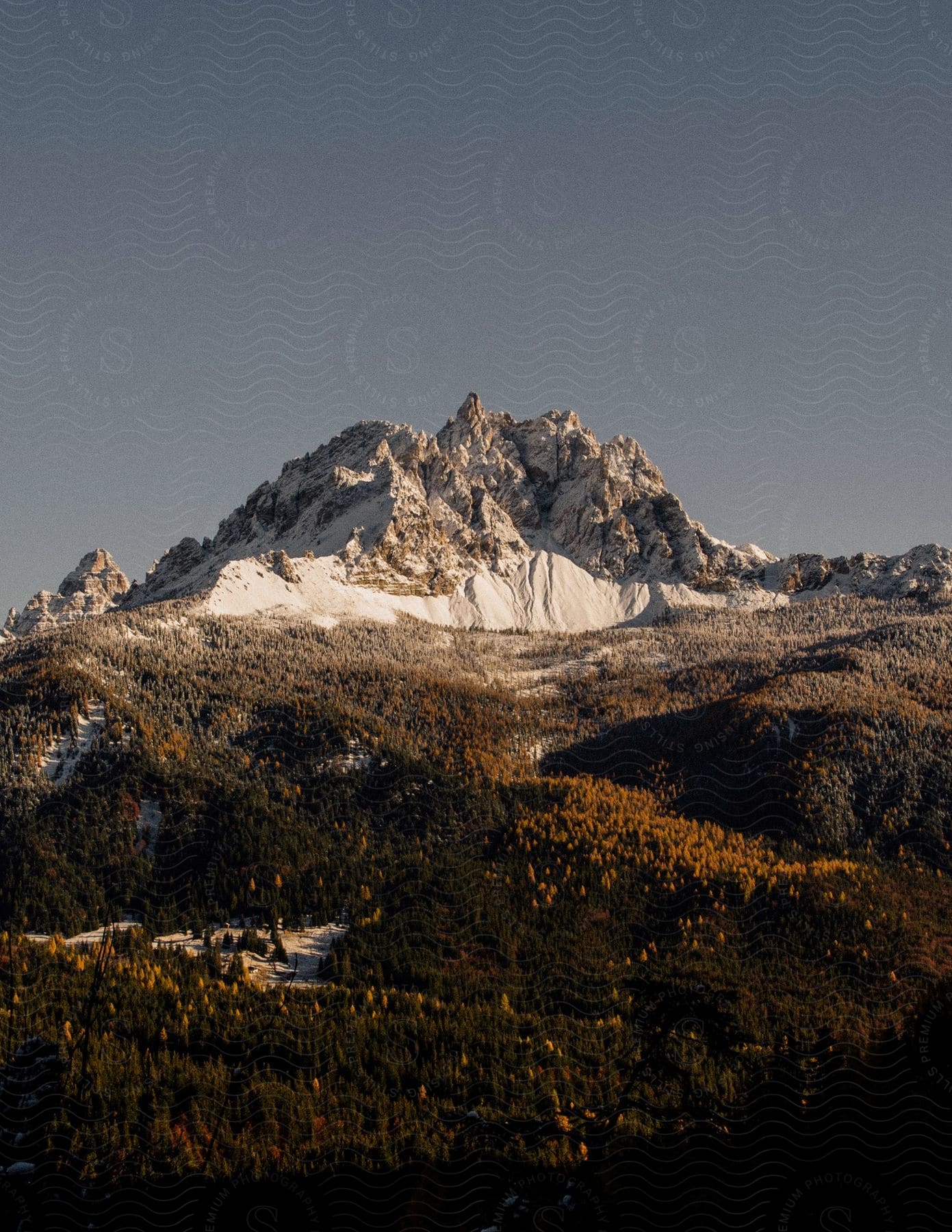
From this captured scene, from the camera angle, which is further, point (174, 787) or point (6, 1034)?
point (174, 787)

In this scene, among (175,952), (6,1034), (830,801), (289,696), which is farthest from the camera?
(289,696)

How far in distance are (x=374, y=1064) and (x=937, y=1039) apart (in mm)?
51170

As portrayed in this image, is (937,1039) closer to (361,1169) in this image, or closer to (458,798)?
(361,1169)

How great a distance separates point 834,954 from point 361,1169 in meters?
69.0

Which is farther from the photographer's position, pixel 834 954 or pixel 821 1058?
pixel 834 954

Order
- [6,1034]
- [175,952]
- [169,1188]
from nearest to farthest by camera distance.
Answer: [169,1188] < [6,1034] < [175,952]

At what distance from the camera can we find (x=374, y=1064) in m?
94.6

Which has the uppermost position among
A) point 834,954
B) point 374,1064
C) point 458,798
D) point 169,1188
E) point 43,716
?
point 43,716

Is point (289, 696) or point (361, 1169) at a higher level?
point (289, 696)

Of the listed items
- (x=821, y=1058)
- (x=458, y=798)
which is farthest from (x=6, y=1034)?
(x=458, y=798)

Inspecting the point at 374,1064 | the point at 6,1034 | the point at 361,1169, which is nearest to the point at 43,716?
the point at 6,1034

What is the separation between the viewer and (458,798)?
175 m

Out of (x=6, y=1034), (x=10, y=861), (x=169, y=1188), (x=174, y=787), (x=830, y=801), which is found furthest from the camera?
(x=830, y=801)

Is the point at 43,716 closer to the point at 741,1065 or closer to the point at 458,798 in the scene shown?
the point at 458,798
